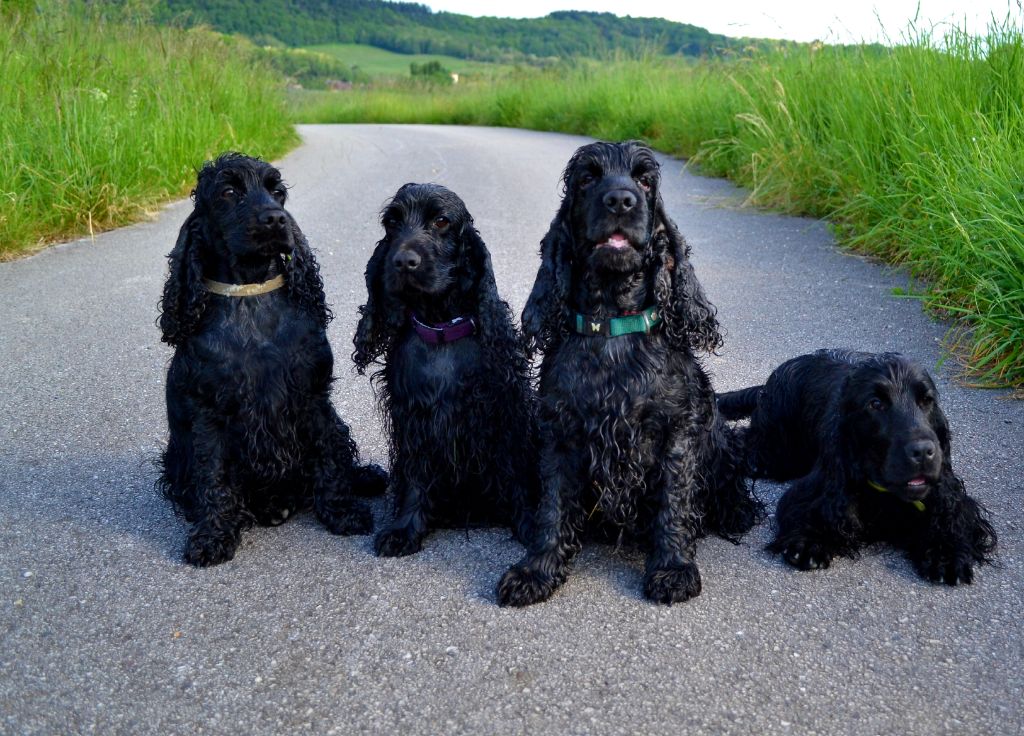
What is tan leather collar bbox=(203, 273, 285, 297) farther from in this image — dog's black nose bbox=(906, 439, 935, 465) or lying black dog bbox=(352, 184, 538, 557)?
dog's black nose bbox=(906, 439, 935, 465)

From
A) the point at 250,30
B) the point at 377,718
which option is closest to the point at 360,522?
the point at 377,718

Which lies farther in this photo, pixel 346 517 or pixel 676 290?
pixel 346 517

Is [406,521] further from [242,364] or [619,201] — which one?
[619,201]

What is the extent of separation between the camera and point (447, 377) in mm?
3975

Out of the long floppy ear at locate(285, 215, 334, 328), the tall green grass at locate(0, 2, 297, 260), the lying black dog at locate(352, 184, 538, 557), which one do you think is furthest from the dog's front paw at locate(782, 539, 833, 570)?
the tall green grass at locate(0, 2, 297, 260)

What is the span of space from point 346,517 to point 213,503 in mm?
556

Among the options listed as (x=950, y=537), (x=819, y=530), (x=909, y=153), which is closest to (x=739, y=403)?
(x=819, y=530)

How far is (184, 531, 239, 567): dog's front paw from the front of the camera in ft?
12.8

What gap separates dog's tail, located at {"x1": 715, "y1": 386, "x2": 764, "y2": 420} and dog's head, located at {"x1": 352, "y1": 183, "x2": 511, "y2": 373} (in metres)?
1.66

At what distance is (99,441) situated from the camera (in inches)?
200

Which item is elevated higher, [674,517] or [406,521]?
[674,517]

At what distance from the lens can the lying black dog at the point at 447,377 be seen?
3957 millimetres

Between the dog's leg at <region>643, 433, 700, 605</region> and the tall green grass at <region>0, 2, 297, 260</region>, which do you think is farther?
the tall green grass at <region>0, 2, 297, 260</region>

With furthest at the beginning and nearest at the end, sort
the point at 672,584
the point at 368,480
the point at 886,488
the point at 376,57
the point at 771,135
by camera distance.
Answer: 1. the point at 376,57
2. the point at 771,135
3. the point at 368,480
4. the point at 886,488
5. the point at 672,584
